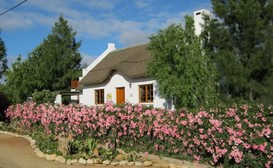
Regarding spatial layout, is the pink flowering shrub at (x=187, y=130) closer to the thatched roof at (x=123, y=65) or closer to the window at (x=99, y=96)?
the thatched roof at (x=123, y=65)

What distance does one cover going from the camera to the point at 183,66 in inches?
704

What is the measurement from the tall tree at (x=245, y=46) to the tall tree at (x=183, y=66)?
108 centimetres

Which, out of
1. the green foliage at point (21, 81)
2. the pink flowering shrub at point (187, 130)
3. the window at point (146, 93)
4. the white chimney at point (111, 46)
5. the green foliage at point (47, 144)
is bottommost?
the green foliage at point (47, 144)

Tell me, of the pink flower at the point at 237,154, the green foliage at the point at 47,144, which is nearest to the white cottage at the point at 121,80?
the green foliage at the point at 47,144

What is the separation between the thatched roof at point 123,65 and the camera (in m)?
23.5

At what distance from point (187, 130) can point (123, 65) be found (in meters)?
15.4

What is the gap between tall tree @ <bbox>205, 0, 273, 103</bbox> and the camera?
15.4 metres

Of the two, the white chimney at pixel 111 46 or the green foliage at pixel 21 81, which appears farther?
the white chimney at pixel 111 46

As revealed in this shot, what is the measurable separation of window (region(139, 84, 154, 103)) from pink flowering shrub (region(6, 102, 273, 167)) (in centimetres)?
869

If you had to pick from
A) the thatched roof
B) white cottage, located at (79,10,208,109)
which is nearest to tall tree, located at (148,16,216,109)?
white cottage, located at (79,10,208,109)

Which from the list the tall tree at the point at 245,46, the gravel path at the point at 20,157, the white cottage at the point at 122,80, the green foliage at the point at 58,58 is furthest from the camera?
the green foliage at the point at 58,58

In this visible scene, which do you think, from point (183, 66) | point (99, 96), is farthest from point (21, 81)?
point (183, 66)

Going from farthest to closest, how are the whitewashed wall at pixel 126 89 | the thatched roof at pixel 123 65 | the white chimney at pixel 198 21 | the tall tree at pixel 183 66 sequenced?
the thatched roof at pixel 123 65 < the whitewashed wall at pixel 126 89 < the white chimney at pixel 198 21 < the tall tree at pixel 183 66

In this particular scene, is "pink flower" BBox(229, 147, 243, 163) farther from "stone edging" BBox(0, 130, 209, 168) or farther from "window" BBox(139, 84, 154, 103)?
"window" BBox(139, 84, 154, 103)
